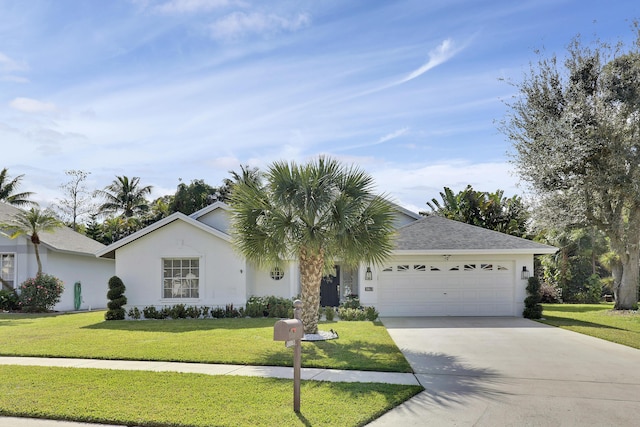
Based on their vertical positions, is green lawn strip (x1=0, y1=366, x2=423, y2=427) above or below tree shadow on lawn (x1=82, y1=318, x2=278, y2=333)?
above

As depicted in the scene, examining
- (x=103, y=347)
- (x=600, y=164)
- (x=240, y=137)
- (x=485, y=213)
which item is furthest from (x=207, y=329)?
(x=485, y=213)

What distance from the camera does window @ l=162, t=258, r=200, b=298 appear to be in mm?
18859

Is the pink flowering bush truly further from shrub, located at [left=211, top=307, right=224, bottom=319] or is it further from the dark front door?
the dark front door

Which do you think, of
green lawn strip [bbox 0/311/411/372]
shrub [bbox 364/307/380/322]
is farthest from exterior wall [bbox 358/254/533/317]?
green lawn strip [bbox 0/311/411/372]

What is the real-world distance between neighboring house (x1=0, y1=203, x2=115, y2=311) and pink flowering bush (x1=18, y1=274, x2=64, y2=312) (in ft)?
3.24

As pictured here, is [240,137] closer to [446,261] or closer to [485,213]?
[446,261]

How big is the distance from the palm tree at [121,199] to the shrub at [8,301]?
21.8 metres

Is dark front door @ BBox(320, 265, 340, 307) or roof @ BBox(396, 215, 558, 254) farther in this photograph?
dark front door @ BBox(320, 265, 340, 307)

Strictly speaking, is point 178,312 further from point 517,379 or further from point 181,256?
point 517,379

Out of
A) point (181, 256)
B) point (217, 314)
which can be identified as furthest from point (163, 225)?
point (217, 314)

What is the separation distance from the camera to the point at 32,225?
21.7 meters

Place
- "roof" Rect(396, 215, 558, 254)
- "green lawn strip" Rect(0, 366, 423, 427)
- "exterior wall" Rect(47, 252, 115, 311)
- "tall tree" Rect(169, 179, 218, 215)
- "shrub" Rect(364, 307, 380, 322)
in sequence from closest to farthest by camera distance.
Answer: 1. "green lawn strip" Rect(0, 366, 423, 427)
2. "shrub" Rect(364, 307, 380, 322)
3. "roof" Rect(396, 215, 558, 254)
4. "exterior wall" Rect(47, 252, 115, 311)
5. "tall tree" Rect(169, 179, 218, 215)

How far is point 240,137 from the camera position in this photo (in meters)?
16.4

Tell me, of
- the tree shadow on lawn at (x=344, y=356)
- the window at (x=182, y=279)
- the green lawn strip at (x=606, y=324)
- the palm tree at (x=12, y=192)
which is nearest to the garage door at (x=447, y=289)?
the green lawn strip at (x=606, y=324)
